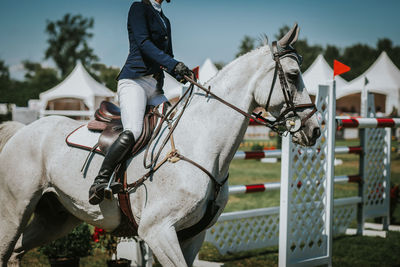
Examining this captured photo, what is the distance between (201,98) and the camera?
3303 millimetres

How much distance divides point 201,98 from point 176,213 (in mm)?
924

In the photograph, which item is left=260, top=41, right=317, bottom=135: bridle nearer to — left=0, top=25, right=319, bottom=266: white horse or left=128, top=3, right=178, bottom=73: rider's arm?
left=0, top=25, right=319, bottom=266: white horse

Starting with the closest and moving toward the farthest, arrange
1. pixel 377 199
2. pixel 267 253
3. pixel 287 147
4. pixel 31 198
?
pixel 31 198
pixel 287 147
pixel 267 253
pixel 377 199

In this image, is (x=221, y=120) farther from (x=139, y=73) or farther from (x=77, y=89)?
(x=77, y=89)

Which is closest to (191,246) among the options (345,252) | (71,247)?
(71,247)

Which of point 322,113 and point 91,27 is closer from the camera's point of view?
point 322,113

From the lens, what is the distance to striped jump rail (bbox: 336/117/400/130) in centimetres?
616

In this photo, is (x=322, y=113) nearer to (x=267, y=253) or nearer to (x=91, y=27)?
(x=267, y=253)

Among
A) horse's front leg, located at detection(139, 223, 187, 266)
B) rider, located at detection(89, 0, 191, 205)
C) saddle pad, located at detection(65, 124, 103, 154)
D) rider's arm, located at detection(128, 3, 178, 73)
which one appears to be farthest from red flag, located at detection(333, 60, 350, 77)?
horse's front leg, located at detection(139, 223, 187, 266)

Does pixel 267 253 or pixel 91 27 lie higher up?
pixel 91 27

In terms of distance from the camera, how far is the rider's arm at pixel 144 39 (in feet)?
10.3

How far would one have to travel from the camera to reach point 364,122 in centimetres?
671

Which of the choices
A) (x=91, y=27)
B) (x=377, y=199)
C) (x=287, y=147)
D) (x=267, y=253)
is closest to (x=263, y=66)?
(x=287, y=147)

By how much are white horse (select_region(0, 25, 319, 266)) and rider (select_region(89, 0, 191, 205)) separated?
21 centimetres
